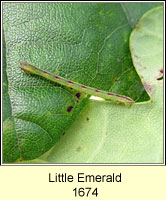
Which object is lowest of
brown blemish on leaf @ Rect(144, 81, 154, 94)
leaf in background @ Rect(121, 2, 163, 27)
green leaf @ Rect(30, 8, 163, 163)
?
green leaf @ Rect(30, 8, 163, 163)

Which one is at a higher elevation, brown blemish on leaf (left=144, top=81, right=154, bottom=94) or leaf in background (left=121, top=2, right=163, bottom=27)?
leaf in background (left=121, top=2, right=163, bottom=27)

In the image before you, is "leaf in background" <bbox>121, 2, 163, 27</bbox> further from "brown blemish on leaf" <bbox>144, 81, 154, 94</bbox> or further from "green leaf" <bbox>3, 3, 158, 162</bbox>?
"brown blemish on leaf" <bbox>144, 81, 154, 94</bbox>

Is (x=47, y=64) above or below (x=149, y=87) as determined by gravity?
above

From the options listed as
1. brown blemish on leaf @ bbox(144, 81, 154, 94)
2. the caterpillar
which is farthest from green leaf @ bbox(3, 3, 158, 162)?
brown blemish on leaf @ bbox(144, 81, 154, 94)

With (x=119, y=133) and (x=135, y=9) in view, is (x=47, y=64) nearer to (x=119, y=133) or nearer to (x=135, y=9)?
(x=119, y=133)

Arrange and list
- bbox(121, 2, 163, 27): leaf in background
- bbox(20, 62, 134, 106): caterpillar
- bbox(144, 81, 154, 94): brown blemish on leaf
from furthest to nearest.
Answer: bbox(121, 2, 163, 27): leaf in background → bbox(144, 81, 154, 94): brown blemish on leaf → bbox(20, 62, 134, 106): caterpillar

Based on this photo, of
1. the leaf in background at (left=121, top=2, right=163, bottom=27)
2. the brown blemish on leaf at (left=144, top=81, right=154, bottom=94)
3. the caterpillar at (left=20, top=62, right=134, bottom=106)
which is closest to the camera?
the caterpillar at (left=20, top=62, right=134, bottom=106)

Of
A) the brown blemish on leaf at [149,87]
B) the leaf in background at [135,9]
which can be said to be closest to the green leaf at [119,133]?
the brown blemish on leaf at [149,87]

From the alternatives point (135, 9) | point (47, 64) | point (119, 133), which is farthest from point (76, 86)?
point (135, 9)
